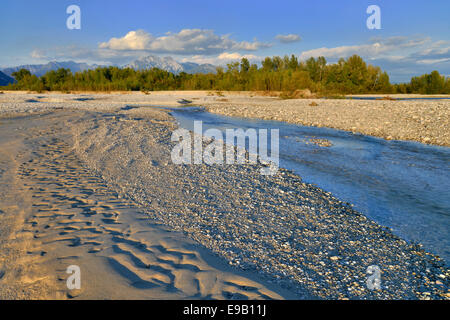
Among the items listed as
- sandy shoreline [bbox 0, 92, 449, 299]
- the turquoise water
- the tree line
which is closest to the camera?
sandy shoreline [bbox 0, 92, 449, 299]

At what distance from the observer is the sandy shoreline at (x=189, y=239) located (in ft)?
11.6

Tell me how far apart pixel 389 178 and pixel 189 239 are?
7693mm

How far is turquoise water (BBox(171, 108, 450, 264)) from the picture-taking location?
6026 mm

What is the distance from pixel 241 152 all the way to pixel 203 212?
607cm

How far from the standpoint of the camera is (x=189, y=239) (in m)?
4.78

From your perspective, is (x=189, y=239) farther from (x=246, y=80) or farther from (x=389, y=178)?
(x=246, y=80)

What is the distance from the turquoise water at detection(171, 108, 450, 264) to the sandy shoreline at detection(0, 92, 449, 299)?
664mm

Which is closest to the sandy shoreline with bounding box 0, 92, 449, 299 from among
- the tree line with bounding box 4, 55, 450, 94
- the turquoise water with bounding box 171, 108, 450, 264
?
the turquoise water with bounding box 171, 108, 450, 264

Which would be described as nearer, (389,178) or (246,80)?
(389,178)

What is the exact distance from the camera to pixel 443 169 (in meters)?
9.85

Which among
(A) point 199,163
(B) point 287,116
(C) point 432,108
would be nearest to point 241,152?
(A) point 199,163

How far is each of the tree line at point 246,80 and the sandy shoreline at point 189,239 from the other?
57713mm

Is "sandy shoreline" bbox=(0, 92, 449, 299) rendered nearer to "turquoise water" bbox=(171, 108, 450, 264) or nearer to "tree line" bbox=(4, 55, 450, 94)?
"turquoise water" bbox=(171, 108, 450, 264)

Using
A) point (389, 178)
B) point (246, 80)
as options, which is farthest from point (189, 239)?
point (246, 80)
